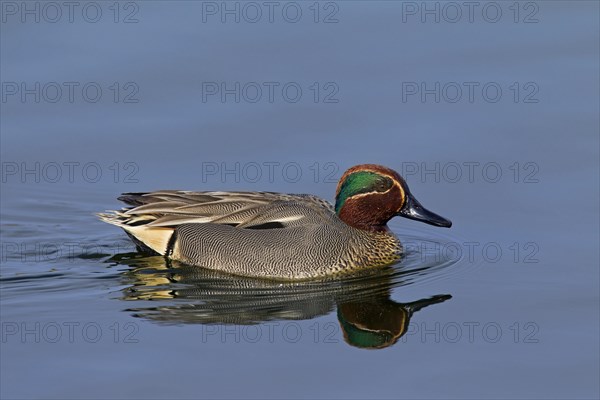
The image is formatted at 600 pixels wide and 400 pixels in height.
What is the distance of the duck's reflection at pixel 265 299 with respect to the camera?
12.3 meters

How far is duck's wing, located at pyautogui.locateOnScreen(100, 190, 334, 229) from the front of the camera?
1408 centimetres

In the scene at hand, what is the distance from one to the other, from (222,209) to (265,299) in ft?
4.94

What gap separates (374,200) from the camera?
1422cm

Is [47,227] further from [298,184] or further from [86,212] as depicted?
[298,184]

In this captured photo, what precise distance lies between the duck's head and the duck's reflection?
2.04 feet

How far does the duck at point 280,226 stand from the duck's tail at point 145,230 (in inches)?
0.4

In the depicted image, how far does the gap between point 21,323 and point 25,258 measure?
83.3 inches

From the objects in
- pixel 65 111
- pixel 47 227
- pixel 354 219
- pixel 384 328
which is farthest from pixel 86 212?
pixel 384 328

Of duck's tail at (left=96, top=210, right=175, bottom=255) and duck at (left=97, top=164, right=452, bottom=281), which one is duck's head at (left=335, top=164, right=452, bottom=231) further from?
duck's tail at (left=96, top=210, right=175, bottom=255)

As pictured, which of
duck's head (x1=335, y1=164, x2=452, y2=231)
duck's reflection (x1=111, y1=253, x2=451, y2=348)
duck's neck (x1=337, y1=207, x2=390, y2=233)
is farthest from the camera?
duck's neck (x1=337, y1=207, x2=390, y2=233)

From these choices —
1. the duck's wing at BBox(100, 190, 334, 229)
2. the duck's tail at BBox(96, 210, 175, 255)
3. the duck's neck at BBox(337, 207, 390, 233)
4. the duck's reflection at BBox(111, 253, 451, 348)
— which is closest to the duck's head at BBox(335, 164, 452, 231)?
the duck's neck at BBox(337, 207, 390, 233)

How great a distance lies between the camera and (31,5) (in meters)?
18.8

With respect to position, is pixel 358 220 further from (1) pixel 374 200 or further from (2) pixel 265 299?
(2) pixel 265 299

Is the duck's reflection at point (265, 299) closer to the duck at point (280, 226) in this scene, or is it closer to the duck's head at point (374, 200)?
the duck at point (280, 226)
